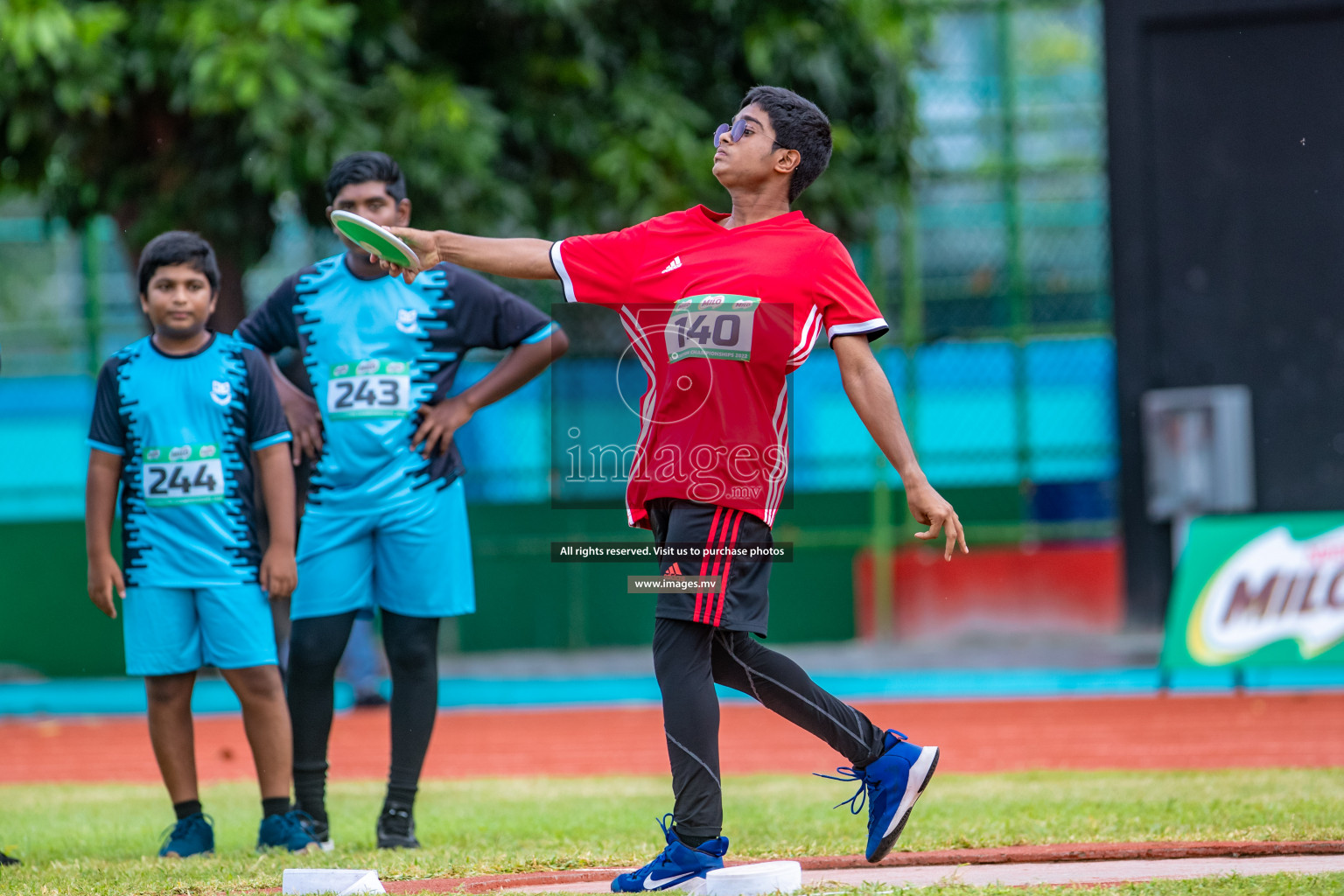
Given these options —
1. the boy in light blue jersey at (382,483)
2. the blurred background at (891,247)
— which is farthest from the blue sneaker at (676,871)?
the blurred background at (891,247)

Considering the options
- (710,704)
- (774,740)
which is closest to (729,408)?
(710,704)

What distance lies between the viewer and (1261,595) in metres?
9.98

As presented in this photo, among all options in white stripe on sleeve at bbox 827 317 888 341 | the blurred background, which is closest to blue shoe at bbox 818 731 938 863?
white stripe on sleeve at bbox 827 317 888 341

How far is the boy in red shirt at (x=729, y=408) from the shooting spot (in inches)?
156

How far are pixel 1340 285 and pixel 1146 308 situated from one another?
1.44m

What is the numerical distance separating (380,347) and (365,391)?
0.50 ft

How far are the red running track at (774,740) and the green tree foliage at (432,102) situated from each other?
343 centimetres

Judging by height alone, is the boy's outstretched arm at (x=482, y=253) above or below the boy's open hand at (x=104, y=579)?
above

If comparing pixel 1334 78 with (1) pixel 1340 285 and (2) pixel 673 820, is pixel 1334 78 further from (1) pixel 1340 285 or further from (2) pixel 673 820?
(2) pixel 673 820

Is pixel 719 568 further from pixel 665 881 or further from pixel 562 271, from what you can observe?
pixel 562 271

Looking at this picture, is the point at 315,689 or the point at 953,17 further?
the point at 953,17

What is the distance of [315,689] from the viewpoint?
16.9 ft

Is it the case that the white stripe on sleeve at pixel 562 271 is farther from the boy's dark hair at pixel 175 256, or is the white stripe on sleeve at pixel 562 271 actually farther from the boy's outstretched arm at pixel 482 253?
the boy's dark hair at pixel 175 256

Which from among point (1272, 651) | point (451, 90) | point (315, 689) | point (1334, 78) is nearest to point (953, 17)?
point (1334, 78)
